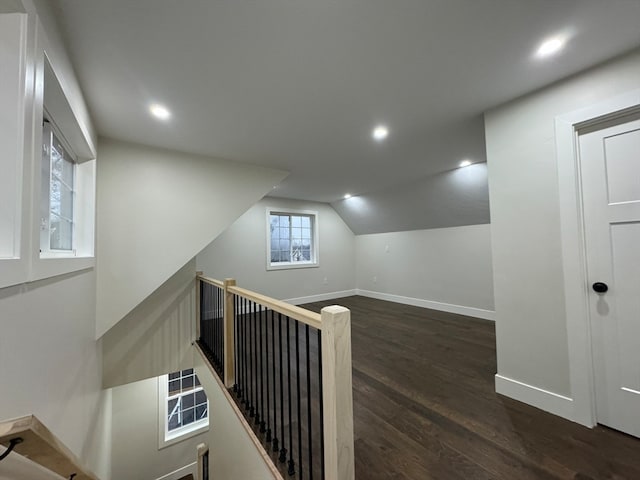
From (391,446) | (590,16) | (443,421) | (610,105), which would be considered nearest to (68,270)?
(391,446)

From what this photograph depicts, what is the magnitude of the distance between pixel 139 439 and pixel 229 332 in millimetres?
3348

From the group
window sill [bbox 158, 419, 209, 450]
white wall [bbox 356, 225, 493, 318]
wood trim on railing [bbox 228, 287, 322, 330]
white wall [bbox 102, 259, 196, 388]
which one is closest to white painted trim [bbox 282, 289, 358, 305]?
white wall [bbox 356, 225, 493, 318]

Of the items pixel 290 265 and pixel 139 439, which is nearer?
pixel 139 439

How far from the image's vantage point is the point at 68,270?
149 centimetres

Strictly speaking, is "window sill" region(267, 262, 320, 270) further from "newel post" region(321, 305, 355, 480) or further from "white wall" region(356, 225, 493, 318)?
"newel post" region(321, 305, 355, 480)

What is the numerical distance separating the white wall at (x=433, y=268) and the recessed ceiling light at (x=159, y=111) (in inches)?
174

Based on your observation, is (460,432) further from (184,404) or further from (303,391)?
(184,404)

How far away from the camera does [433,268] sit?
472 cm

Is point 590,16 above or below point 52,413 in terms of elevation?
above

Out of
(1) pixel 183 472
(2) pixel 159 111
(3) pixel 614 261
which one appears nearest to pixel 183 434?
(1) pixel 183 472

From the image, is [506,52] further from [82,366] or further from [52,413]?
[82,366]

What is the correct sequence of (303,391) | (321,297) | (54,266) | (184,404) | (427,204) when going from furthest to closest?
(321,297)
(184,404)
(427,204)
(303,391)
(54,266)

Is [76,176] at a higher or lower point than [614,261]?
higher

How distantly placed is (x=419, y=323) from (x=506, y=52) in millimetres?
3450
